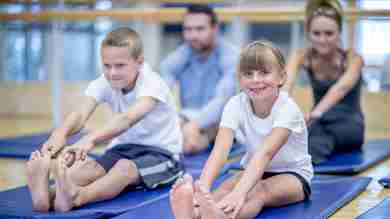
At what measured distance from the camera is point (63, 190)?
77.4 inches

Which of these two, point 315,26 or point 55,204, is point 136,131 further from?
point 315,26

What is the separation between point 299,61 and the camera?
3.21 meters

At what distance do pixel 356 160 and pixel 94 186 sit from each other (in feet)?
4.24

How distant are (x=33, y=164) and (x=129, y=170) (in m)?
0.41

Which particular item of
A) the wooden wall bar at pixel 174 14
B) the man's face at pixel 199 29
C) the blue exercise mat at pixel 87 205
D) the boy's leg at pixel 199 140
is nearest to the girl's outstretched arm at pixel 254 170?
the blue exercise mat at pixel 87 205

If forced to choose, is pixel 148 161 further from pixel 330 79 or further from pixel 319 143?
pixel 330 79

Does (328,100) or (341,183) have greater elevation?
(328,100)

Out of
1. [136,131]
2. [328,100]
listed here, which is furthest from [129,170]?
[328,100]

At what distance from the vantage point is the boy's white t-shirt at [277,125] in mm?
2002

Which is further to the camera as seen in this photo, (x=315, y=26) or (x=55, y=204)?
(x=315, y=26)

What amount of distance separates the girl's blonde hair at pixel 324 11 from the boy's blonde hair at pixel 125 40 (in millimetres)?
1003

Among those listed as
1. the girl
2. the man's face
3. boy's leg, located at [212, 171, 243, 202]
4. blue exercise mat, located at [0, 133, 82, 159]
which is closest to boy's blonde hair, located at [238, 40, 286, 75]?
the girl

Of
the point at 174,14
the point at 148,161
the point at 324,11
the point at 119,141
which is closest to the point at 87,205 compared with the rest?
the point at 148,161

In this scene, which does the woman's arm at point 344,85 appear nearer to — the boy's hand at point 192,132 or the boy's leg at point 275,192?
the boy's hand at point 192,132
